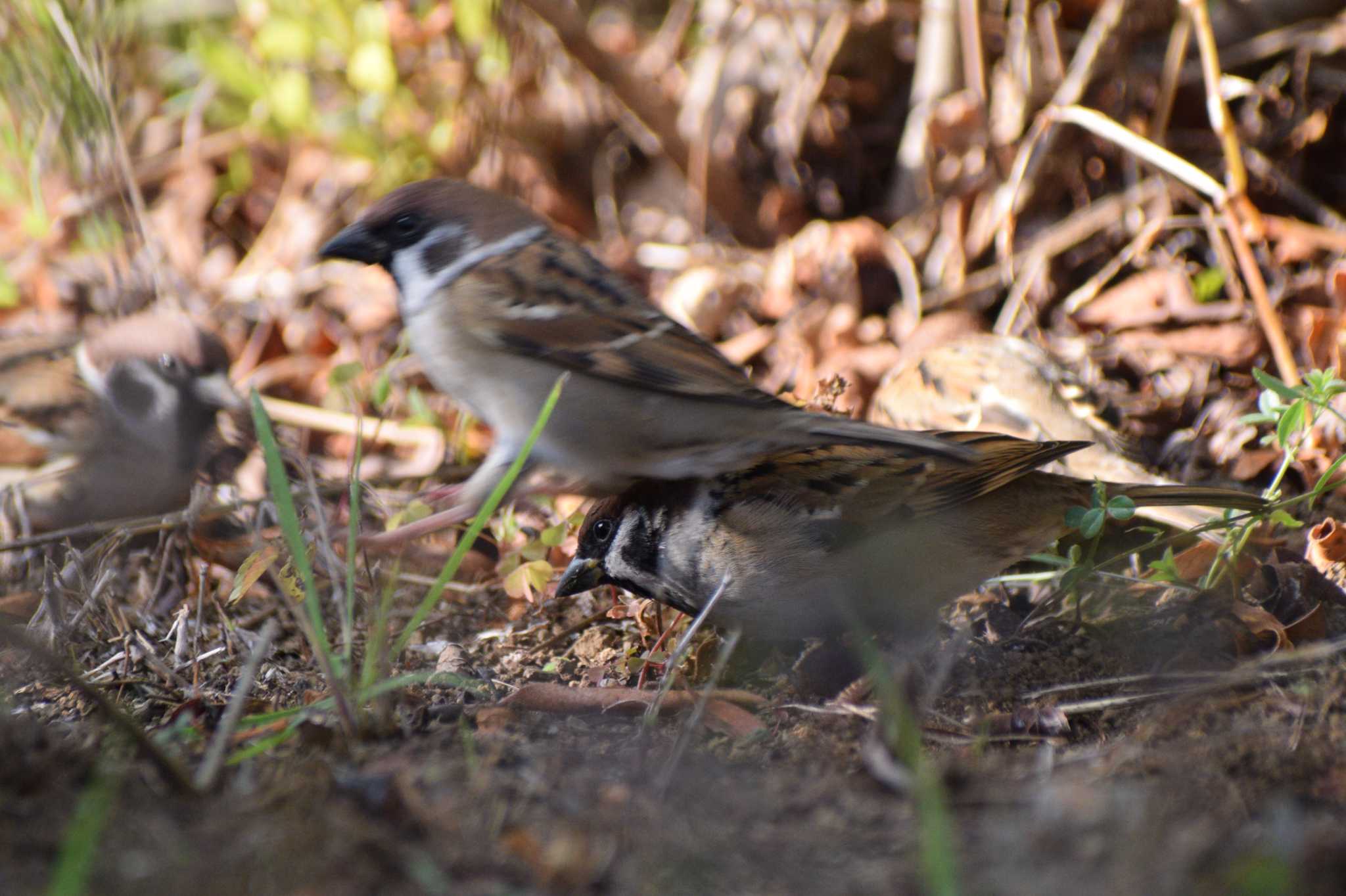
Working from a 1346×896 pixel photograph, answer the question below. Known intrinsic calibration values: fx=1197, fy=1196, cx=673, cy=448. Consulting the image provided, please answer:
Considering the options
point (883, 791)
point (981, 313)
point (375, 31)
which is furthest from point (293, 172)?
point (883, 791)

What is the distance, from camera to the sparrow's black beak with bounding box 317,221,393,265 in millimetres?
3029

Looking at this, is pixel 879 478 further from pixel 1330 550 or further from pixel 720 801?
pixel 720 801

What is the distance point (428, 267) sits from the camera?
119 inches

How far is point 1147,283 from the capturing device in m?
4.38

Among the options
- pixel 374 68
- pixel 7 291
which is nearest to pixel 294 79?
pixel 374 68

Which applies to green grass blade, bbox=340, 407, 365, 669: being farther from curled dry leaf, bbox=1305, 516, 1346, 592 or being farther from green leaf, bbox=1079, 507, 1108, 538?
curled dry leaf, bbox=1305, 516, 1346, 592

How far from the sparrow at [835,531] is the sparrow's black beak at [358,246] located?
0.86m

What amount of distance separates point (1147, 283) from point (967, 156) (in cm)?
86

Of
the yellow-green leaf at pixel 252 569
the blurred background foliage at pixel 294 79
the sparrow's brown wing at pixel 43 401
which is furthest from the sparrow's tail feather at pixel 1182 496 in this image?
the sparrow's brown wing at pixel 43 401

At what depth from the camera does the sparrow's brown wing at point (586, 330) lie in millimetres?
2820

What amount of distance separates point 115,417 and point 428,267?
5.11 ft

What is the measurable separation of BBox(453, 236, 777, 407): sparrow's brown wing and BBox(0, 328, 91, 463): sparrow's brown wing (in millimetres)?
1720

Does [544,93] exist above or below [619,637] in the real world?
above

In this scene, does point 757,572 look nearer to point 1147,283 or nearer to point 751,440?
point 751,440
